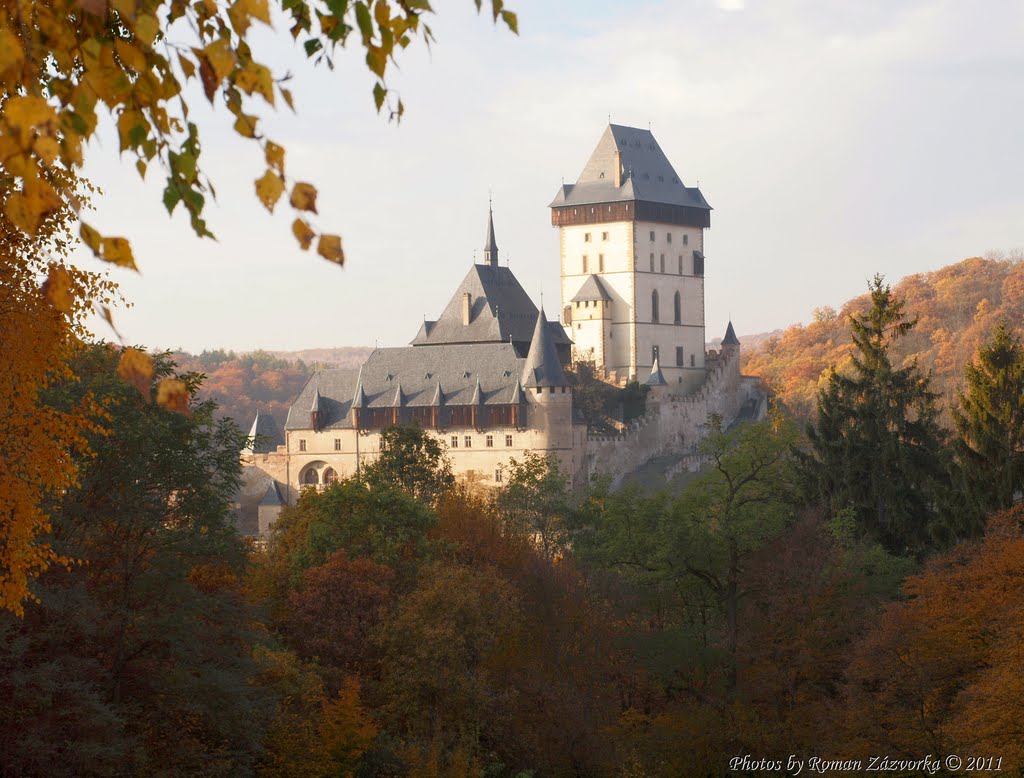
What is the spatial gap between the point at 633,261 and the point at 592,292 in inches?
128

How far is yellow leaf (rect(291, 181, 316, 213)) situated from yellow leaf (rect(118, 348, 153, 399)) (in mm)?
700

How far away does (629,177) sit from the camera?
305 feet

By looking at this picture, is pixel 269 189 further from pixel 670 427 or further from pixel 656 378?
pixel 656 378

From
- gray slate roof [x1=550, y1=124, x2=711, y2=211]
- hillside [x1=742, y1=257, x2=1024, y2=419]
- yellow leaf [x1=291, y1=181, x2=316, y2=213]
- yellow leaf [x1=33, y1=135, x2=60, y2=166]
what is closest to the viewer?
yellow leaf [x1=33, y1=135, x2=60, y2=166]

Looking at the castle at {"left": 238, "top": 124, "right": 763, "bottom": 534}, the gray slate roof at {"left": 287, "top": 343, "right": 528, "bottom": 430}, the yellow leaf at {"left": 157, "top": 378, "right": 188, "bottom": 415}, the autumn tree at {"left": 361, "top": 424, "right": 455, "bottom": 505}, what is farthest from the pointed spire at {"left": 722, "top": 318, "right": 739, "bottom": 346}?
the yellow leaf at {"left": 157, "top": 378, "right": 188, "bottom": 415}

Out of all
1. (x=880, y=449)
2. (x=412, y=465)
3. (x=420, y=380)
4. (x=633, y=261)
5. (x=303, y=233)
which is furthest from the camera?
(x=633, y=261)

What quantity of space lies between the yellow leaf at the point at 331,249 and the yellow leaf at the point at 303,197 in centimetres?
10

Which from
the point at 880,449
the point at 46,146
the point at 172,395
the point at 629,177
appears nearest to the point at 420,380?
the point at 629,177

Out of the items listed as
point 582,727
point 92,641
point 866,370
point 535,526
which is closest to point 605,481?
point 535,526

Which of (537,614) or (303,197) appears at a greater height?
(303,197)

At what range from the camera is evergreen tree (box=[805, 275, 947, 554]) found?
42.3 meters

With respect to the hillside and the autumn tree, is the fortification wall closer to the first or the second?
the hillside

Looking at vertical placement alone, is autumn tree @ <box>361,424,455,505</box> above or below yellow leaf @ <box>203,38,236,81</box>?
below

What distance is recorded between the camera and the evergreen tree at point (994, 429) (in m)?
38.6
